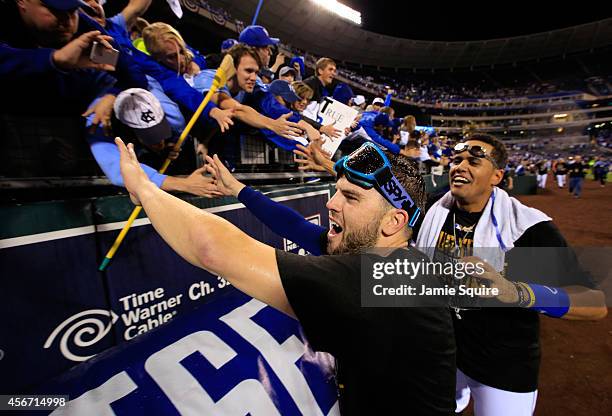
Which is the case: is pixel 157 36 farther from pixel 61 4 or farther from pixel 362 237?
pixel 362 237

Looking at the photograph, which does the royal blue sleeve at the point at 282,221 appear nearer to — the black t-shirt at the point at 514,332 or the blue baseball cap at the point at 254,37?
the black t-shirt at the point at 514,332

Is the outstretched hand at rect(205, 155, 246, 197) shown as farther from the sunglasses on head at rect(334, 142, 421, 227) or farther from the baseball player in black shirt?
the sunglasses on head at rect(334, 142, 421, 227)

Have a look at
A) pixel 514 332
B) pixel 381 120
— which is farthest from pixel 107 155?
pixel 381 120

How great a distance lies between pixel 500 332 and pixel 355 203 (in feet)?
5.65

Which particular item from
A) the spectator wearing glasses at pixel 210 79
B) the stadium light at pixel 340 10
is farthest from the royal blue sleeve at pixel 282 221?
the stadium light at pixel 340 10

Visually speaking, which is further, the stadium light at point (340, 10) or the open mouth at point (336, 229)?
the stadium light at point (340, 10)

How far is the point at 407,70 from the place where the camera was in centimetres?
4550

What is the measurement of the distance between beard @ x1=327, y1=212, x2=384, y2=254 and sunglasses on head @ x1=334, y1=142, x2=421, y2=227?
16cm

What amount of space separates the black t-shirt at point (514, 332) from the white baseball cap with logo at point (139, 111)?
9.52 ft

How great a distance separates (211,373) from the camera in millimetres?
1865

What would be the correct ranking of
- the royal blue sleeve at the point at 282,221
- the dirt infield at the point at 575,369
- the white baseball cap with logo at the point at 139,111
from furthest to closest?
1. the dirt infield at the point at 575,369
2. the royal blue sleeve at the point at 282,221
3. the white baseball cap with logo at the point at 139,111

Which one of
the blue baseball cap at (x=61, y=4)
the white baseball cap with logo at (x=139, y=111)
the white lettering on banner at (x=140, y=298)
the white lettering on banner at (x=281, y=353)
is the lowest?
the white lettering on banner at (x=281, y=353)

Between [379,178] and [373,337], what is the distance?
0.90 m

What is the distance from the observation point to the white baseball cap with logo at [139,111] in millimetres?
2111
